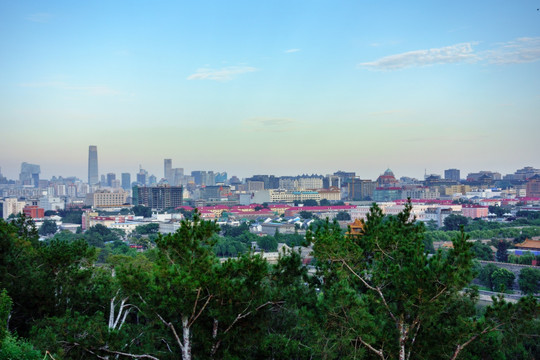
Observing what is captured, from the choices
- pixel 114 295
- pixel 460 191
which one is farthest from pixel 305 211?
pixel 114 295

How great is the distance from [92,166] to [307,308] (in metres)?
165

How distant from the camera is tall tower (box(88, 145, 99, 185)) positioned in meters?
166

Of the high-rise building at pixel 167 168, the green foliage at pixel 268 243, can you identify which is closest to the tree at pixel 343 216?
the green foliage at pixel 268 243

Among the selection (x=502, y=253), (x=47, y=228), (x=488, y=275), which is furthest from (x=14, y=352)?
(x=47, y=228)

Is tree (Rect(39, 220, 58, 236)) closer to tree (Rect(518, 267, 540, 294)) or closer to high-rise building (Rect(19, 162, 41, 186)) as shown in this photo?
tree (Rect(518, 267, 540, 294))

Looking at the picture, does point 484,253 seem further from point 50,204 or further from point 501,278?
point 50,204

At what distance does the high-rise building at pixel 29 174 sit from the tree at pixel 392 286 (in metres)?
157

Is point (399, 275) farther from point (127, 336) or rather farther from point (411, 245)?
point (127, 336)

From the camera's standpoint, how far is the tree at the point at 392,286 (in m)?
7.22

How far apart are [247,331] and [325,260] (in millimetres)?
1304

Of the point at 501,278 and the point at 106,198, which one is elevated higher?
the point at 106,198

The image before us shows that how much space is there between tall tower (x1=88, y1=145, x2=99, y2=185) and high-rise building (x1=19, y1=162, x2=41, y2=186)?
501 inches

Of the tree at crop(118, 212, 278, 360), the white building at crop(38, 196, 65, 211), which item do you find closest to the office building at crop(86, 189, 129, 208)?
the white building at crop(38, 196, 65, 211)

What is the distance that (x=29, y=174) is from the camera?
165 m
